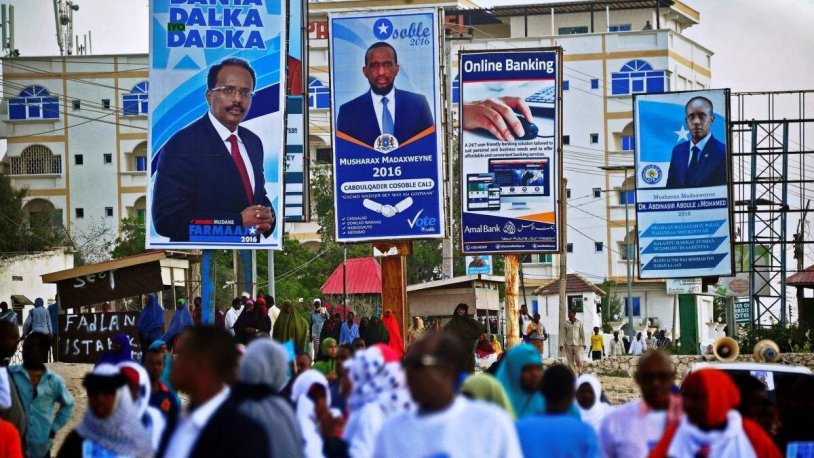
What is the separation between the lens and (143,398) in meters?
8.84

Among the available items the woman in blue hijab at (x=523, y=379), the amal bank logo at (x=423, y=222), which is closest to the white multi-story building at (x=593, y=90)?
the amal bank logo at (x=423, y=222)

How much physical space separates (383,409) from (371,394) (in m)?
0.10

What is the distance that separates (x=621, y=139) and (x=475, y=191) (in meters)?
64.1

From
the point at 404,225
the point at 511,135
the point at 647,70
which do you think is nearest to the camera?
the point at 404,225

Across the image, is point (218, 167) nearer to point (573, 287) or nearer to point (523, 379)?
point (523, 379)

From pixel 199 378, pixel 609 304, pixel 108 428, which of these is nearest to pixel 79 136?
pixel 609 304

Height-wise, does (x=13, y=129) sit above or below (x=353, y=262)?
above

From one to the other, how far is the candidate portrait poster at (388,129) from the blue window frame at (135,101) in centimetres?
6527

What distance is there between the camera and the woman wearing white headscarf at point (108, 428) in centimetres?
811

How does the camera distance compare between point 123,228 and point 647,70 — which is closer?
point 123,228

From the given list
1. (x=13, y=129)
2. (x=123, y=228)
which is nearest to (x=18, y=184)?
(x=13, y=129)

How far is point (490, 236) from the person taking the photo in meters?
31.9

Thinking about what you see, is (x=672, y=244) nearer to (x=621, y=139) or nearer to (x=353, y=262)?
(x=353, y=262)

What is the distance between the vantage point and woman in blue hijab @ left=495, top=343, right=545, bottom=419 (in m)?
9.22
